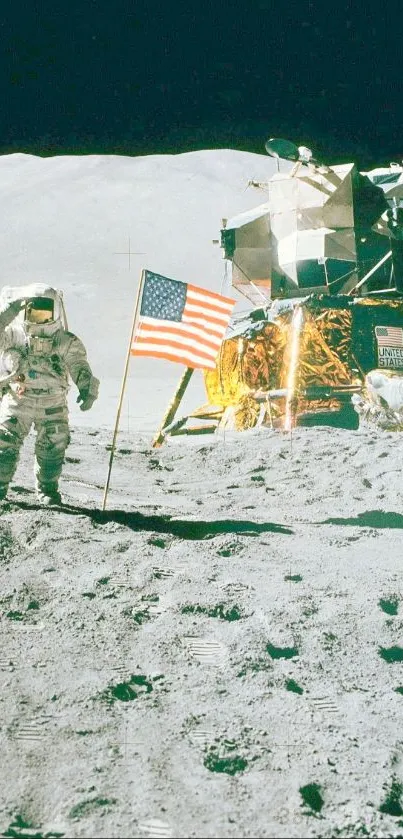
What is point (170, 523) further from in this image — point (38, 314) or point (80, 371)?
point (38, 314)

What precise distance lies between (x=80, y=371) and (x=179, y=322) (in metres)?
0.71

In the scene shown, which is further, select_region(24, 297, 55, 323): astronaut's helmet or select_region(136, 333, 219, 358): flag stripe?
select_region(136, 333, 219, 358): flag stripe

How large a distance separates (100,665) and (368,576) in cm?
130

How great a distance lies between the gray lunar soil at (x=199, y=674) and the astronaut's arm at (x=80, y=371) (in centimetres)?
69

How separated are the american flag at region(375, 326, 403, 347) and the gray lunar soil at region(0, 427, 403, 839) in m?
3.25

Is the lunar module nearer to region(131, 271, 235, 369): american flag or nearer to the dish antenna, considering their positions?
the dish antenna

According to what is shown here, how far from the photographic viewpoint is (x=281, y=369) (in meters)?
6.88

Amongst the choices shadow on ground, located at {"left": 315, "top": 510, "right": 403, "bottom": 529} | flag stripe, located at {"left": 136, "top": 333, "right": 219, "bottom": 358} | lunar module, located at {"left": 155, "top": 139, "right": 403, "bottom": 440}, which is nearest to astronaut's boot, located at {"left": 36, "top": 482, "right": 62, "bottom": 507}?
flag stripe, located at {"left": 136, "top": 333, "right": 219, "bottom": 358}

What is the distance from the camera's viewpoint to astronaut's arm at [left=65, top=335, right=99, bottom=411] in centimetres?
402

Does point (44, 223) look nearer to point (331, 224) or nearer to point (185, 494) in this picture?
point (331, 224)

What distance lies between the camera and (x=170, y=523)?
3707mm

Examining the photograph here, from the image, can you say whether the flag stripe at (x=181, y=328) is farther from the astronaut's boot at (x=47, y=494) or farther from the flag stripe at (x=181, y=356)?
the astronaut's boot at (x=47, y=494)

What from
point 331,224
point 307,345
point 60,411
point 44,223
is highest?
point 44,223

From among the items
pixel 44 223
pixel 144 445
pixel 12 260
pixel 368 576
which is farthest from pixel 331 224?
pixel 44 223
